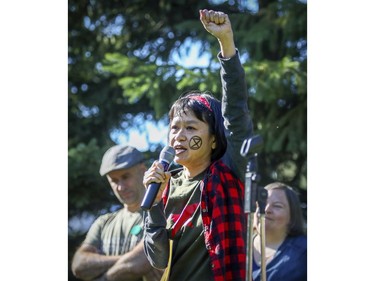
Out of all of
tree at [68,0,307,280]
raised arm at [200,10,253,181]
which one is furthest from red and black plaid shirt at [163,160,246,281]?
tree at [68,0,307,280]

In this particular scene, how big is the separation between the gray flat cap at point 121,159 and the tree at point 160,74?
0.55m

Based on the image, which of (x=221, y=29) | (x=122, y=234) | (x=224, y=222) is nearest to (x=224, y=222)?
(x=224, y=222)

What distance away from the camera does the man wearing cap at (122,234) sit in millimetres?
3770

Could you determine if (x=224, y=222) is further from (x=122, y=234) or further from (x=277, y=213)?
(x=122, y=234)

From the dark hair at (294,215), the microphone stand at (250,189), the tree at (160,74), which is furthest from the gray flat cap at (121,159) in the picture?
the microphone stand at (250,189)

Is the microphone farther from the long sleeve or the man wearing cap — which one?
the man wearing cap

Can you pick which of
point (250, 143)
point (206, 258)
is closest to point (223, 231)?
point (206, 258)

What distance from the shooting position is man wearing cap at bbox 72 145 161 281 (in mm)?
3770

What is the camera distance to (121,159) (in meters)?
3.97

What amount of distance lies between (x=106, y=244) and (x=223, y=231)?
1.53m

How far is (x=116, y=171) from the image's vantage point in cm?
400

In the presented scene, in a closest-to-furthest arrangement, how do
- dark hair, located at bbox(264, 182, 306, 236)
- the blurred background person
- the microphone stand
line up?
the microphone stand < the blurred background person < dark hair, located at bbox(264, 182, 306, 236)

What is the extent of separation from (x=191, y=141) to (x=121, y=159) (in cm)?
147

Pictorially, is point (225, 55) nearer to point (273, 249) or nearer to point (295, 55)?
point (273, 249)
